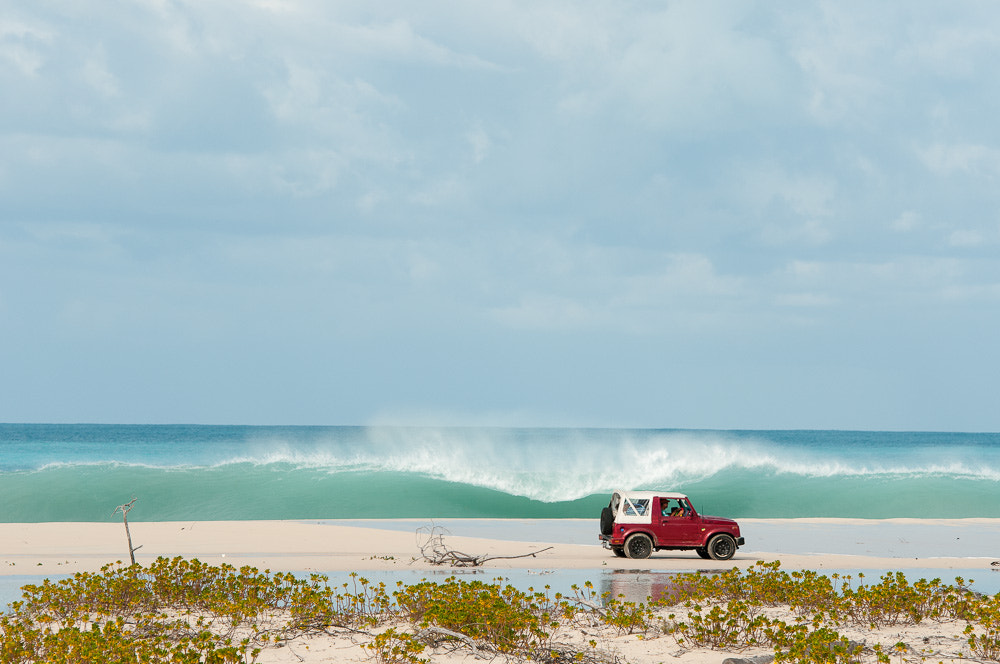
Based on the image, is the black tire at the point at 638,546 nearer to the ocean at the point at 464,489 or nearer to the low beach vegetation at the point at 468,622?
the low beach vegetation at the point at 468,622

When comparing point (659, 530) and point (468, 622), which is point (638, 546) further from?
point (468, 622)

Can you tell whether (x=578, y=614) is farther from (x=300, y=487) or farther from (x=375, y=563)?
(x=300, y=487)

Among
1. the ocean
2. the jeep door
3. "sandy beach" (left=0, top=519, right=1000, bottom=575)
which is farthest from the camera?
the ocean

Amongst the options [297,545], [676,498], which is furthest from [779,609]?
[297,545]

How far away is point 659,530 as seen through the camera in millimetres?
24188

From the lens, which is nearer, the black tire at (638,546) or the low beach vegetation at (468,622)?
the low beach vegetation at (468,622)

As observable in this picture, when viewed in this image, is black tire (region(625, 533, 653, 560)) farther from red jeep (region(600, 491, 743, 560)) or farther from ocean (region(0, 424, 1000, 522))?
ocean (region(0, 424, 1000, 522))

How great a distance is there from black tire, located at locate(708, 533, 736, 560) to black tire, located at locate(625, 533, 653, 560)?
149 centimetres

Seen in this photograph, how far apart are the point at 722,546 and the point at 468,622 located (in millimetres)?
13587

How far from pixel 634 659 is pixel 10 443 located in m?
123

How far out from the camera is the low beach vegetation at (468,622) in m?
10.9

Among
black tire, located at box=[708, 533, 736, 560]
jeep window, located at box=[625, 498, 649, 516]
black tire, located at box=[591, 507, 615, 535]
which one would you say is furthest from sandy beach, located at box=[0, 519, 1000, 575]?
jeep window, located at box=[625, 498, 649, 516]

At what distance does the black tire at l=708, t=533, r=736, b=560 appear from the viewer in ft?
79.5

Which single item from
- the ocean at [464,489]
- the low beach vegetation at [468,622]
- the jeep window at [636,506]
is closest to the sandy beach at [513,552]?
the low beach vegetation at [468,622]
